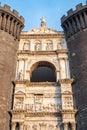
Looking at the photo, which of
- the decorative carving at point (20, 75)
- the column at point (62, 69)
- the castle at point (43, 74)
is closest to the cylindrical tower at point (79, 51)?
the castle at point (43, 74)

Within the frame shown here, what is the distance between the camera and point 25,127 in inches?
650

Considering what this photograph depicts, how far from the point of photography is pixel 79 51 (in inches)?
808

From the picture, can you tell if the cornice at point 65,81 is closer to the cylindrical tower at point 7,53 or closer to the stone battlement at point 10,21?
the cylindrical tower at point 7,53

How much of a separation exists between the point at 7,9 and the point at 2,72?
645 cm

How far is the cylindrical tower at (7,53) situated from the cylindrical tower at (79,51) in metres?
4.07

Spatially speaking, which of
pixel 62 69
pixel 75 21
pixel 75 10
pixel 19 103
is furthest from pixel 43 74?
pixel 19 103

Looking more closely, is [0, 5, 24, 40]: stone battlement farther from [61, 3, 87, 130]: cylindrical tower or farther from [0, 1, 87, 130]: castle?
[61, 3, 87, 130]: cylindrical tower

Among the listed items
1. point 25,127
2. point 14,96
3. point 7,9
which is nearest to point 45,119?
point 25,127

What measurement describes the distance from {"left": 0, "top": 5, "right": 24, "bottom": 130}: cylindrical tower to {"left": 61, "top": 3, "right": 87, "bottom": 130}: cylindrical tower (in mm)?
4074

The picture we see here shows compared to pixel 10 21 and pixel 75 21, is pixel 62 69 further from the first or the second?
pixel 10 21

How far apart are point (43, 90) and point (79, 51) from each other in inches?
172

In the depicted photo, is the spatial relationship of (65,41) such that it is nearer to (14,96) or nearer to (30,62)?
(30,62)

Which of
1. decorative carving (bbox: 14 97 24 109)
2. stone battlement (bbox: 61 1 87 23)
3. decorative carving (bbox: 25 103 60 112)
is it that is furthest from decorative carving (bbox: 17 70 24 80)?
stone battlement (bbox: 61 1 87 23)

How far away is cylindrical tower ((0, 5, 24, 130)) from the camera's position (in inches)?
677
